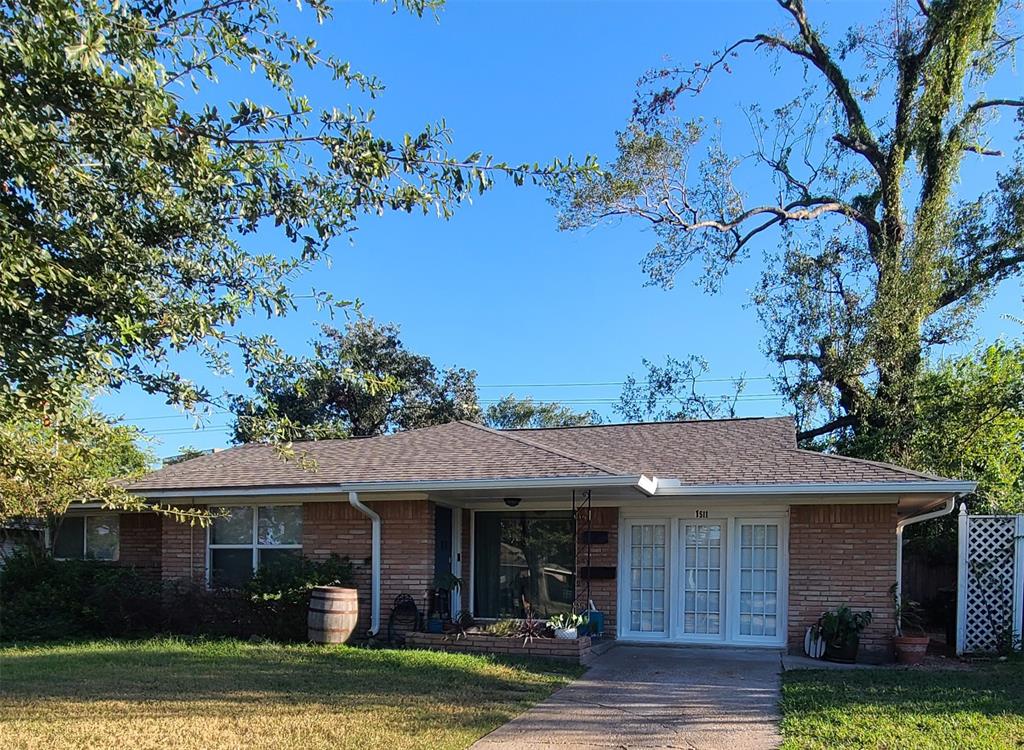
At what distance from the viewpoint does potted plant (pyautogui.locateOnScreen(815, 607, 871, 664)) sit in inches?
412

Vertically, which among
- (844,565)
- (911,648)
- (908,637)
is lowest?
(911,648)

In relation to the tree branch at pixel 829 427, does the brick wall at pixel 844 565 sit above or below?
below

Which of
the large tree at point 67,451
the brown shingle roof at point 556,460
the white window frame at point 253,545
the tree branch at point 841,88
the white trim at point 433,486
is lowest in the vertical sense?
the white window frame at point 253,545

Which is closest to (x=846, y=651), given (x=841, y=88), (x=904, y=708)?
(x=904, y=708)

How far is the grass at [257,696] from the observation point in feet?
21.4

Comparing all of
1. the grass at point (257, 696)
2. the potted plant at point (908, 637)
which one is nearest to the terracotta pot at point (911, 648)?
the potted plant at point (908, 637)

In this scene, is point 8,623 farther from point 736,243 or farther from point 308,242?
point 736,243

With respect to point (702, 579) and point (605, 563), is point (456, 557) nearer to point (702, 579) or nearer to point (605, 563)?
point (605, 563)

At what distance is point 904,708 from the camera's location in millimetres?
7594

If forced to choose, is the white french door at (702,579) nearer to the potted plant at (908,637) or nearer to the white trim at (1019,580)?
the potted plant at (908,637)

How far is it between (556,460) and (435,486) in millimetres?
1719

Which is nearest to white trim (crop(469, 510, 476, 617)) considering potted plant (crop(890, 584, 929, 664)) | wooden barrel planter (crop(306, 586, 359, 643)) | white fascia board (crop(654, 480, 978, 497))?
wooden barrel planter (crop(306, 586, 359, 643))

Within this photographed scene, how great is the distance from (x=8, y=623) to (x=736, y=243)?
1838cm

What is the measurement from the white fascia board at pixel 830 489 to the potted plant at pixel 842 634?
1567 mm
